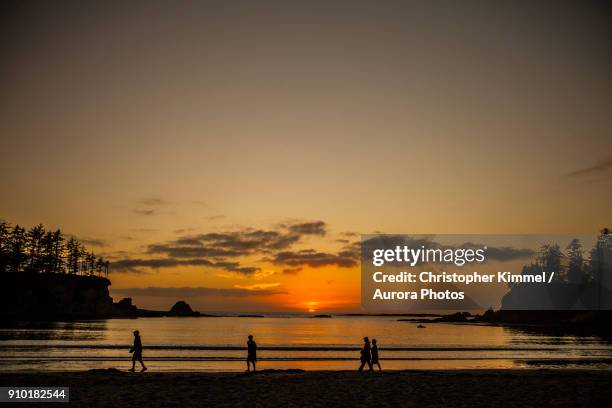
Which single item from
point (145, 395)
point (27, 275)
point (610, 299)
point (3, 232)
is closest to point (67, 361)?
point (145, 395)

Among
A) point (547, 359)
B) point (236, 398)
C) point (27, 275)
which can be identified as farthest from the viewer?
point (27, 275)

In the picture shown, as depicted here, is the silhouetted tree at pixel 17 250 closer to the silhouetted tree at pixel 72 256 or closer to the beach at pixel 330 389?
the silhouetted tree at pixel 72 256

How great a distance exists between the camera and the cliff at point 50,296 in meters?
123

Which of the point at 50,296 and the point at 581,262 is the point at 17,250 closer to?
the point at 50,296

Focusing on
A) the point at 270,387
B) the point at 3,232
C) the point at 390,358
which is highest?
the point at 3,232

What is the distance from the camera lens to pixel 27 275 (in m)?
130

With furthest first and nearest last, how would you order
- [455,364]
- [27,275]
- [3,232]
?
[3,232]
[27,275]
[455,364]

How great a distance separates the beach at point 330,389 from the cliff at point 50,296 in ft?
363

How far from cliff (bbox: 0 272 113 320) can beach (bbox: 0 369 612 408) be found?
111m

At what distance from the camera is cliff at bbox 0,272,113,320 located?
123 metres

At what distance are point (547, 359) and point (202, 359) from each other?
3189cm

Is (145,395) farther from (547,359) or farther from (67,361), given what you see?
→ (547,359)

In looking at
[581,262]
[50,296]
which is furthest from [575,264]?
[50,296]

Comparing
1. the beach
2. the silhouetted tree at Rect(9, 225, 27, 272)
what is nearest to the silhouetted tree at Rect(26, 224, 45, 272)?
the silhouetted tree at Rect(9, 225, 27, 272)
